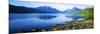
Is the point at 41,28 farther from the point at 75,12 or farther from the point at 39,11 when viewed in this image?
the point at 75,12

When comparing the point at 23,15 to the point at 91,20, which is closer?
the point at 23,15

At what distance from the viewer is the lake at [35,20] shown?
123cm

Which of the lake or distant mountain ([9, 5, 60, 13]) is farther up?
distant mountain ([9, 5, 60, 13])

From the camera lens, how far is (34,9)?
50.9 inches

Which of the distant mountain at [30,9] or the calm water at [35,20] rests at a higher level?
the distant mountain at [30,9]

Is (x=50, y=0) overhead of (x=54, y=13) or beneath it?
overhead

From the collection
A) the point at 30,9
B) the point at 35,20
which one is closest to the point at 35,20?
the point at 35,20

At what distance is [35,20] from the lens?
1.29 m

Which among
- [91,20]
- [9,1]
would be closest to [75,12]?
[91,20]

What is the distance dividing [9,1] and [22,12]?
0.14 meters

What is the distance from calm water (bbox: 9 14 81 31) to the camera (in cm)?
123

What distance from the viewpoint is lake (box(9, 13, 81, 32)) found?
1.23 m

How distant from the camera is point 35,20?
1292 millimetres

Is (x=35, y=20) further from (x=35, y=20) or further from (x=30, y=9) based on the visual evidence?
(x=30, y=9)
